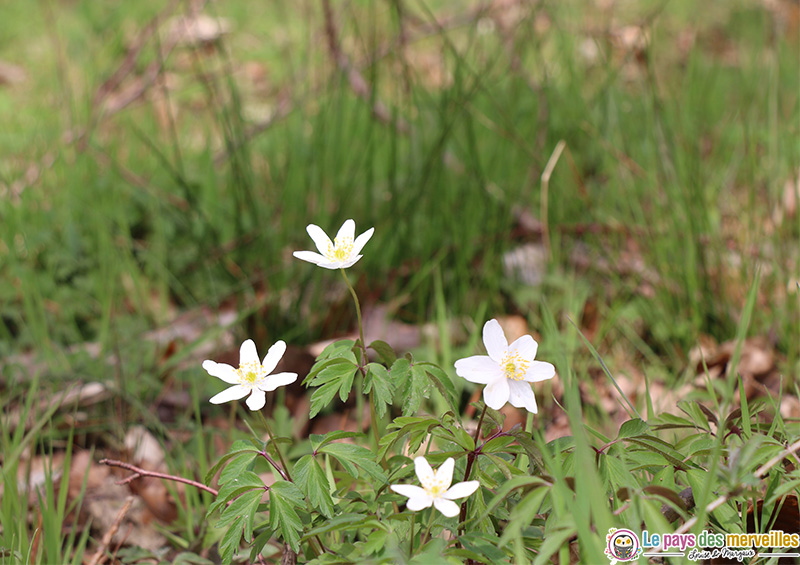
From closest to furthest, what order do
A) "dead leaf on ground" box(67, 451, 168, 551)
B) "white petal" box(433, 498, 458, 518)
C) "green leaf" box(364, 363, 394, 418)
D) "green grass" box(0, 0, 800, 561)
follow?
"white petal" box(433, 498, 458, 518)
"green leaf" box(364, 363, 394, 418)
"dead leaf on ground" box(67, 451, 168, 551)
"green grass" box(0, 0, 800, 561)

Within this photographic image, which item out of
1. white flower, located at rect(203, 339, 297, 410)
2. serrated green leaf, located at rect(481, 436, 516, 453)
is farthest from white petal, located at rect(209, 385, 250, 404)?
serrated green leaf, located at rect(481, 436, 516, 453)

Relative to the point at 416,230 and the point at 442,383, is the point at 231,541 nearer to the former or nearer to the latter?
the point at 442,383

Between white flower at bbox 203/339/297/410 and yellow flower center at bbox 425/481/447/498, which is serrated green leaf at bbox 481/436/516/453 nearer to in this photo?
yellow flower center at bbox 425/481/447/498

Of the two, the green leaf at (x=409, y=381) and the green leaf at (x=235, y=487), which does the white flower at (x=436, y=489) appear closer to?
the green leaf at (x=409, y=381)

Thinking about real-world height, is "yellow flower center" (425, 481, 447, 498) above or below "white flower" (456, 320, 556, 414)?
below

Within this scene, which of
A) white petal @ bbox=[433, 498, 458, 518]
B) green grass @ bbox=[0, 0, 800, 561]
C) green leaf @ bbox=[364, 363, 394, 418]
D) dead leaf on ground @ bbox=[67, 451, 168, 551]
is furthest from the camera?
green grass @ bbox=[0, 0, 800, 561]

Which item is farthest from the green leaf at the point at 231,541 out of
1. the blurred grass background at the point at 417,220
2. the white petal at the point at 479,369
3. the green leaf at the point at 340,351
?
the blurred grass background at the point at 417,220
